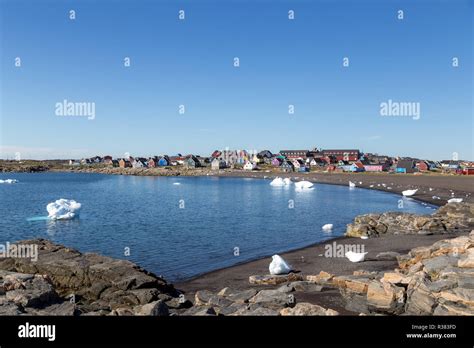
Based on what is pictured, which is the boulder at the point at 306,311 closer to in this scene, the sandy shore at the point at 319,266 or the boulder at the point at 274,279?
the sandy shore at the point at 319,266

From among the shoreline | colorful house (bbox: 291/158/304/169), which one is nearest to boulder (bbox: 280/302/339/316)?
the shoreline

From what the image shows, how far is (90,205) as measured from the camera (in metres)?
56.9

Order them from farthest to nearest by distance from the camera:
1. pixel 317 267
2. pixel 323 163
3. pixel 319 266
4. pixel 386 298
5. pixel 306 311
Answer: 1. pixel 323 163
2. pixel 319 266
3. pixel 317 267
4. pixel 386 298
5. pixel 306 311

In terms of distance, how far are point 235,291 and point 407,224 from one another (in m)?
21.0

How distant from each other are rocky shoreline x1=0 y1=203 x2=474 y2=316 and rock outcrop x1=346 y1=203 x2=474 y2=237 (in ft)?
37.8

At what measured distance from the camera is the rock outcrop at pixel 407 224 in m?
30.3

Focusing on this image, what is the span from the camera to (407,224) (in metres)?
31.5

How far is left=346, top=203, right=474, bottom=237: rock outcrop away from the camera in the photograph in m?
30.3

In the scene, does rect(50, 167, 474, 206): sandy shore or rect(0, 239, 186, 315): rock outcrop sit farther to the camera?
rect(50, 167, 474, 206): sandy shore
